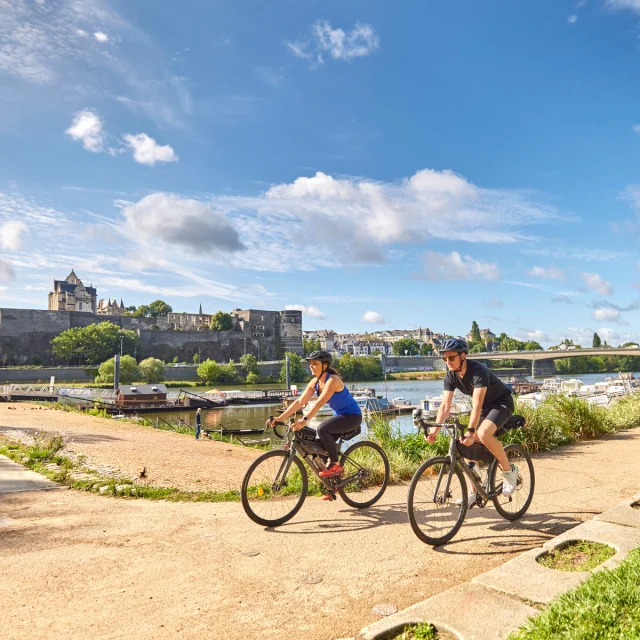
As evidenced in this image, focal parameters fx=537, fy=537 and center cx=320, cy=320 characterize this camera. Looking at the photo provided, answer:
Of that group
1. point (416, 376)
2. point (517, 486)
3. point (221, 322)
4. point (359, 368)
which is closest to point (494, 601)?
point (517, 486)

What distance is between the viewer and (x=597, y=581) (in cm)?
291

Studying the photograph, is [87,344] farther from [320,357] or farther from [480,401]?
[480,401]

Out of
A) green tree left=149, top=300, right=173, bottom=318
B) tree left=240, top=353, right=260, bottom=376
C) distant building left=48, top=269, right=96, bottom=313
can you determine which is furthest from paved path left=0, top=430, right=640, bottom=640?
green tree left=149, top=300, right=173, bottom=318

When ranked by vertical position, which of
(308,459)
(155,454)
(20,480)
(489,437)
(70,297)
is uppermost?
(70,297)

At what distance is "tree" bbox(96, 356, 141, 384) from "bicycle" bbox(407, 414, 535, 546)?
68.2 meters

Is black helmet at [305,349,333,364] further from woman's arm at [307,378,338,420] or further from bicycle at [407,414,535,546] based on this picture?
bicycle at [407,414,535,546]

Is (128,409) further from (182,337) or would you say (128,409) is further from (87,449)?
(182,337)

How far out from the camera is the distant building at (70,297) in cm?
11675

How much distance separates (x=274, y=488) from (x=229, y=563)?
3.84ft

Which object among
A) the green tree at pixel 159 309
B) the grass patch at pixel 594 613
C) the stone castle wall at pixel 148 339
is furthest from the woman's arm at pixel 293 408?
the green tree at pixel 159 309

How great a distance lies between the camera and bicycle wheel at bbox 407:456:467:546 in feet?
13.7

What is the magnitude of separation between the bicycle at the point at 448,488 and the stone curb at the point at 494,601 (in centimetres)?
79

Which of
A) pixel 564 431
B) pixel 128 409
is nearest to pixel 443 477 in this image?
pixel 564 431

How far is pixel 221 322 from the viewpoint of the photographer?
11675 centimetres
